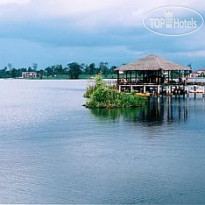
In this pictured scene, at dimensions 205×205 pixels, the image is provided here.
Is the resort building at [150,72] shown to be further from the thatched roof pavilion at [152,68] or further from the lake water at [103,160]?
the lake water at [103,160]

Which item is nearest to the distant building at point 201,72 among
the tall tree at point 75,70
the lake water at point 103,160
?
the tall tree at point 75,70

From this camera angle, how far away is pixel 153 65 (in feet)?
166

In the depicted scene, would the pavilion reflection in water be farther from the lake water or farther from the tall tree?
the tall tree

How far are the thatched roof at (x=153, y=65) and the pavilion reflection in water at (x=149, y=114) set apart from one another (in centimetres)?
1126

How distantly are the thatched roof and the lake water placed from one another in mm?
19714

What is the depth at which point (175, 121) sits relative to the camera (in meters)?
29.6

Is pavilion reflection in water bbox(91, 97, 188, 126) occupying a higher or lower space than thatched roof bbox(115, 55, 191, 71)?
lower

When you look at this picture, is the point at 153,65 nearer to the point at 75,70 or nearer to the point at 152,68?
the point at 152,68

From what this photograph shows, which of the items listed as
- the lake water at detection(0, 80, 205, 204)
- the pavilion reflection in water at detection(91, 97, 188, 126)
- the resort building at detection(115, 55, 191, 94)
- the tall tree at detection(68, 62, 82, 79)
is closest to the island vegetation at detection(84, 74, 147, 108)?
the pavilion reflection in water at detection(91, 97, 188, 126)

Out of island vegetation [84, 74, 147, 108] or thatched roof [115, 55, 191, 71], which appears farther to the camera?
thatched roof [115, 55, 191, 71]

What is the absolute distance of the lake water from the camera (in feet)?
44.8

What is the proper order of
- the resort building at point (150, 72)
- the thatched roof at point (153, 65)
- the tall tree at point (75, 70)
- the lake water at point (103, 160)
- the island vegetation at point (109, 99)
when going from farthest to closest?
the tall tree at point (75, 70)
the resort building at point (150, 72)
the thatched roof at point (153, 65)
the island vegetation at point (109, 99)
the lake water at point (103, 160)

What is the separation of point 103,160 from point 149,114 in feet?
53.1

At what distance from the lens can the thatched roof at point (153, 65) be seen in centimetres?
5038
